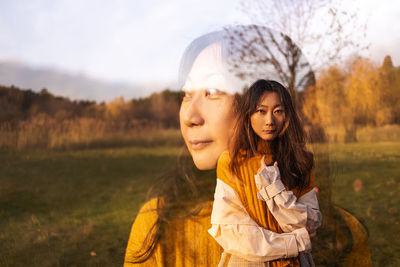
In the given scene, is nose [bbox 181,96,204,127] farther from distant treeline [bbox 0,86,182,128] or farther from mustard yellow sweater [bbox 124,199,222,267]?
distant treeline [bbox 0,86,182,128]

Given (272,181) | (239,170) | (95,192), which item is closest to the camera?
(272,181)

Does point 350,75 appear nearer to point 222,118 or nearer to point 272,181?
point 222,118

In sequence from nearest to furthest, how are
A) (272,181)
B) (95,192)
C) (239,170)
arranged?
(272,181), (239,170), (95,192)

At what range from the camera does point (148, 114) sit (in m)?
3.03

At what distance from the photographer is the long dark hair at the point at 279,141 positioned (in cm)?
154

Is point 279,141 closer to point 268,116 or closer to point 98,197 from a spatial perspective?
point 268,116

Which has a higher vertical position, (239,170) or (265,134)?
(265,134)

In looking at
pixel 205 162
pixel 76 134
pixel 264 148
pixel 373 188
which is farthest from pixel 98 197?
pixel 373 188

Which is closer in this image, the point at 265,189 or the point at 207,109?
the point at 265,189

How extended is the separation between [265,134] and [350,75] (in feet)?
5.20

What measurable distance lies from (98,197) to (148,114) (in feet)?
3.07

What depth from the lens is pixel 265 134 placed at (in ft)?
5.02

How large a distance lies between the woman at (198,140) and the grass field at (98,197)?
1.47ft

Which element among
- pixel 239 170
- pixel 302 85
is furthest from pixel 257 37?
pixel 239 170
